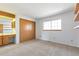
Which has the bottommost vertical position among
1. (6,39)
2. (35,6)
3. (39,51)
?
(39,51)

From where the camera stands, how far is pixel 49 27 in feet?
22.2

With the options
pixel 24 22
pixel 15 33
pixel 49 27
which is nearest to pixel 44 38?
pixel 49 27

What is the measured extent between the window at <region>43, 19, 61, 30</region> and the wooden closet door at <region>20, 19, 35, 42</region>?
1.22 metres

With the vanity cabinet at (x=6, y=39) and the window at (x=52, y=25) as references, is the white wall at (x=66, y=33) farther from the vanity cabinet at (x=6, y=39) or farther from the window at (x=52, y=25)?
the vanity cabinet at (x=6, y=39)

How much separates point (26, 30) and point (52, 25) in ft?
7.17

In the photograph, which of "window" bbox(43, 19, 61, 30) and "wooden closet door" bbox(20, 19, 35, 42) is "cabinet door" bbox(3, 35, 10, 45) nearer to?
"wooden closet door" bbox(20, 19, 35, 42)

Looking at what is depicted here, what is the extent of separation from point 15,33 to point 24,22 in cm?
143

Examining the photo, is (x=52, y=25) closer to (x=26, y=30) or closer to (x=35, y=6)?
(x=26, y=30)

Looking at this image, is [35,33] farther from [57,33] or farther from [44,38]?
[57,33]

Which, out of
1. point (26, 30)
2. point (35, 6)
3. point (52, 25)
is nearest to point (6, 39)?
point (26, 30)

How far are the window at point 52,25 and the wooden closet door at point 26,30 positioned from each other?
4.01ft

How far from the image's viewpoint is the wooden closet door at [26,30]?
20.3ft

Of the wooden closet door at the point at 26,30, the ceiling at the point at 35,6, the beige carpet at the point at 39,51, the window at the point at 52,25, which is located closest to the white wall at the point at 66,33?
the window at the point at 52,25

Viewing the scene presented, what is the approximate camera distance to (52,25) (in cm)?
648
